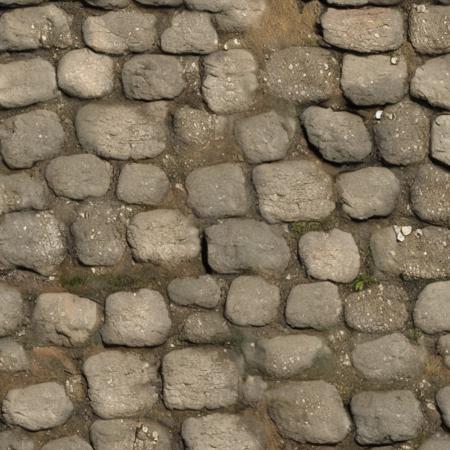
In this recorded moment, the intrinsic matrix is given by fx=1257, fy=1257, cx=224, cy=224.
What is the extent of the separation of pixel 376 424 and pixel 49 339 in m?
1.00

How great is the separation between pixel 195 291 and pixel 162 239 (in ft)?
0.61

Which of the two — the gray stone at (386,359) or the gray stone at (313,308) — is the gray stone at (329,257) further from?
the gray stone at (386,359)

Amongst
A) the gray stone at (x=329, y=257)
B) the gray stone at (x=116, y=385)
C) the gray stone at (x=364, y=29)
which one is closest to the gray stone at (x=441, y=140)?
the gray stone at (x=364, y=29)

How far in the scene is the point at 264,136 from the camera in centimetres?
380

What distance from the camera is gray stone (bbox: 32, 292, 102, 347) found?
3732mm

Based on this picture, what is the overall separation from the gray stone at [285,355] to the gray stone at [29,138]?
2.79ft

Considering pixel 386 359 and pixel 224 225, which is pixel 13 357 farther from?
pixel 386 359

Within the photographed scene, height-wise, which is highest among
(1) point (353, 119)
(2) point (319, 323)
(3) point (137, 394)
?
(1) point (353, 119)

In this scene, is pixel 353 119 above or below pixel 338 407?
above

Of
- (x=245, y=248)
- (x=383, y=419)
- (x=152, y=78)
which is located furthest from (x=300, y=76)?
(x=383, y=419)

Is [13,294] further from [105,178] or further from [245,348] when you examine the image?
[245,348]

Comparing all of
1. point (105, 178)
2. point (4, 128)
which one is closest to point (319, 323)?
point (105, 178)

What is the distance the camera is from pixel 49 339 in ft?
12.3

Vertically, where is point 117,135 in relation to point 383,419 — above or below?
above
